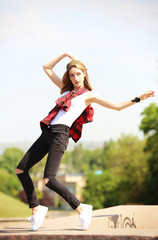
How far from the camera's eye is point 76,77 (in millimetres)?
4891

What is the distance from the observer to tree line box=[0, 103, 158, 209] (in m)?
34.1

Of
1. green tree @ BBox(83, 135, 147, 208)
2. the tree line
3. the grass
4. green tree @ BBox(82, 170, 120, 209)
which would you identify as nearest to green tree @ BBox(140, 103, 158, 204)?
the tree line

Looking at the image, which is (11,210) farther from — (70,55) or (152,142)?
(152,142)

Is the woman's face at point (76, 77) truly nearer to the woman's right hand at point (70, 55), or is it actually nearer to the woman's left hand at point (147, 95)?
the woman's right hand at point (70, 55)

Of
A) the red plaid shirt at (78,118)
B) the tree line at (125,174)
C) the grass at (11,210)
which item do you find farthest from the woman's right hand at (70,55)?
the tree line at (125,174)

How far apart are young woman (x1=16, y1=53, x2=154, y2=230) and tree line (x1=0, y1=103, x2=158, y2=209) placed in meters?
24.1

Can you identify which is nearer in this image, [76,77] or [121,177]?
[76,77]

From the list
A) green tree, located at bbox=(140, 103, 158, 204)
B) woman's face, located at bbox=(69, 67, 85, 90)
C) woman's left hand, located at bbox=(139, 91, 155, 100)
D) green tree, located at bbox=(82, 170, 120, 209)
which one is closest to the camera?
woman's left hand, located at bbox=(139, 91, 155, 100)

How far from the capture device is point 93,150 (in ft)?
493

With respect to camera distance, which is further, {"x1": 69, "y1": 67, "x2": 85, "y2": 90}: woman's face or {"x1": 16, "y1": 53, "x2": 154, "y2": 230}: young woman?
{"x1": 69, "y1": 67, "x2": 85, "y2": 90}: woman's face

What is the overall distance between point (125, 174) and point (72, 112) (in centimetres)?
4452

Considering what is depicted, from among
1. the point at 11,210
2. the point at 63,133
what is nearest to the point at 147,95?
the point at 63,133

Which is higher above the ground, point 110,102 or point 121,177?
point 110,102

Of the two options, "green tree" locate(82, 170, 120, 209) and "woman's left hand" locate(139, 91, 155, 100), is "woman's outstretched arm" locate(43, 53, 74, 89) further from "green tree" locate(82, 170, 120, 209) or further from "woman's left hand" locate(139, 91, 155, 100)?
"green tree" locate(82, 170, 120, 209)
